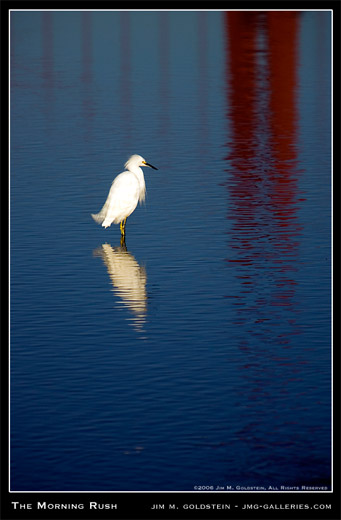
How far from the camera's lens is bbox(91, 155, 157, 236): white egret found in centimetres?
2258

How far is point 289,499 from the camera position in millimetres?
11875

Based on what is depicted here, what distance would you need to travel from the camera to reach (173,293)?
18.4 meters

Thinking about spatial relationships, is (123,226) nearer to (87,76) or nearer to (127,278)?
(127,278)

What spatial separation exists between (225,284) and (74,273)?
2.63m

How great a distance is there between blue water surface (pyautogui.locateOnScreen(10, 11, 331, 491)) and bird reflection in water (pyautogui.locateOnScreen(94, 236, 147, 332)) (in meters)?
0.05

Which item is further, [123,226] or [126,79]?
[126,79]

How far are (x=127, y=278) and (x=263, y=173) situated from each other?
8.98m

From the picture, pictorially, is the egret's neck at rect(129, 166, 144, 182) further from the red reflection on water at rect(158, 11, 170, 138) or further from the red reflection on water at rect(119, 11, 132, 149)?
the red reflection on water at rect(119, 11, 132, 149)

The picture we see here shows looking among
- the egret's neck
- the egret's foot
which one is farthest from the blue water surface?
the egret's neck

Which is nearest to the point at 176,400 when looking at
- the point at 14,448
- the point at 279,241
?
the point at 14,448

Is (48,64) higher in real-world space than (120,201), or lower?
higher

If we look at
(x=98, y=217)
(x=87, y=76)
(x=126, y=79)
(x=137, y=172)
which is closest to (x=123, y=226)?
(x=98, y=217)

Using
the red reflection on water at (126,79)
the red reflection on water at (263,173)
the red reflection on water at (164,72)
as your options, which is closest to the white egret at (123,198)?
the red reflection on water at (263,173)

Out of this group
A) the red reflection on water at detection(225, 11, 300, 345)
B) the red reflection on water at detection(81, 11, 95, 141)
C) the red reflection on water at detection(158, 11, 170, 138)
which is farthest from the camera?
the red reflection on water at detection(81, 11, 95, 141)
